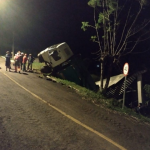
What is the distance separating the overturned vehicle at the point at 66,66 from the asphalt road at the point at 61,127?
8.08 m

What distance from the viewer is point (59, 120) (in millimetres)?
8461

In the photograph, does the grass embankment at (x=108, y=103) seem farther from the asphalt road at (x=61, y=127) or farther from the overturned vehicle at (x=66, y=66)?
the overturned vehicle at (x=66, y=66)

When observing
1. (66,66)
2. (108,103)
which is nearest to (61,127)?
(108,103)

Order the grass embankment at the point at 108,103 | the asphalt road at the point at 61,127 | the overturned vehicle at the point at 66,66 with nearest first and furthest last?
1. the asphalt road at the point at 61,127
2. the grass embankment at the point at 108,103
3. the overturned vehicle at the point at 66,66

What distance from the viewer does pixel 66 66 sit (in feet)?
67.9

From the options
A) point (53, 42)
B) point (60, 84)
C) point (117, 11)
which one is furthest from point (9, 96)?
point (53, 42)

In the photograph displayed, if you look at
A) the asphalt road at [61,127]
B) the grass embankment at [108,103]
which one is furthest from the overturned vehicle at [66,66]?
the asphalt road at [61,127]

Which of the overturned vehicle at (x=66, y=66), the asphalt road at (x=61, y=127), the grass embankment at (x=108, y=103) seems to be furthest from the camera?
the overturned vehicle at (x=66, y=66)

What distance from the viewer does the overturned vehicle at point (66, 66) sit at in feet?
64.4

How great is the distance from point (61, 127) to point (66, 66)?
1315 centimetres

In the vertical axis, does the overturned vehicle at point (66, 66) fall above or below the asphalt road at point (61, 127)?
above

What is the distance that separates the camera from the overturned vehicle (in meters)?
19.6

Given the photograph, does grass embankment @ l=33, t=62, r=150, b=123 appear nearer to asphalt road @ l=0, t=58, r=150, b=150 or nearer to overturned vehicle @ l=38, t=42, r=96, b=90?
asphalt road @ l=0, t=58, r=150, b=150

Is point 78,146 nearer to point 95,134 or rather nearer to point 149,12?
point 95,134
